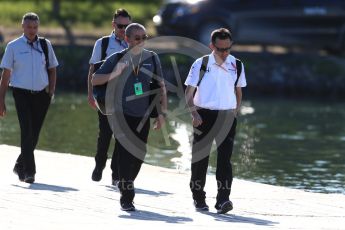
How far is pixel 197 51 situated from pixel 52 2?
9497 millimetres

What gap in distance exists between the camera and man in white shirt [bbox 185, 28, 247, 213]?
10562 mm

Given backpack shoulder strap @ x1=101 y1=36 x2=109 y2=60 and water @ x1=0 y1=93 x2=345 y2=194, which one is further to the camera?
water @ x1=0 y1=93 x2=345 y2=194

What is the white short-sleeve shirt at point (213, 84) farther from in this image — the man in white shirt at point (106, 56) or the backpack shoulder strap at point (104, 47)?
the backpack shoulder strap at point (104, 47)

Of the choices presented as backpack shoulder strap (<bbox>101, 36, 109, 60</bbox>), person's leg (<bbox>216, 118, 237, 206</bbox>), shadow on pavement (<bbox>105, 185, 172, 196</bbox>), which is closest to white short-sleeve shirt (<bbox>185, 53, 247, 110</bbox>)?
person's leg (<bbox>216, 118, 237, 206</bbox>)

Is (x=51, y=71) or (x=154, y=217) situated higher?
(x=51, y=71)

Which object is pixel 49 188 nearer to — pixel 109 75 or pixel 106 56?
pixel 106 56

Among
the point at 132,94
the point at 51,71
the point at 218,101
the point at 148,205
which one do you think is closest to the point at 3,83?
the point at 51,71

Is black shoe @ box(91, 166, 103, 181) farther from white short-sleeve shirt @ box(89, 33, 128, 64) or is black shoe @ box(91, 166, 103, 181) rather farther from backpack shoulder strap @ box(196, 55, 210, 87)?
backpack shoulder strap @ box(196, 55, 210, 87)

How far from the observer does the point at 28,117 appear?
477 inches

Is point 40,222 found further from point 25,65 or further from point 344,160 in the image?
point 344,160

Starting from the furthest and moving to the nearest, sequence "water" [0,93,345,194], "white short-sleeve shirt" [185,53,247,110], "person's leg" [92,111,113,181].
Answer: "water" [0,93,345,194] → "person's leg" [92,111,113,181] → "white short-sleeve shirt" [185,53,247,110]

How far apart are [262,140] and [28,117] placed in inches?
316

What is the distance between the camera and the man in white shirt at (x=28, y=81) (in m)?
12.1

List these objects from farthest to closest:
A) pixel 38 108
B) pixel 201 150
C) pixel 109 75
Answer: pixel 38 108
pixel 201 150
pixel 109 75
